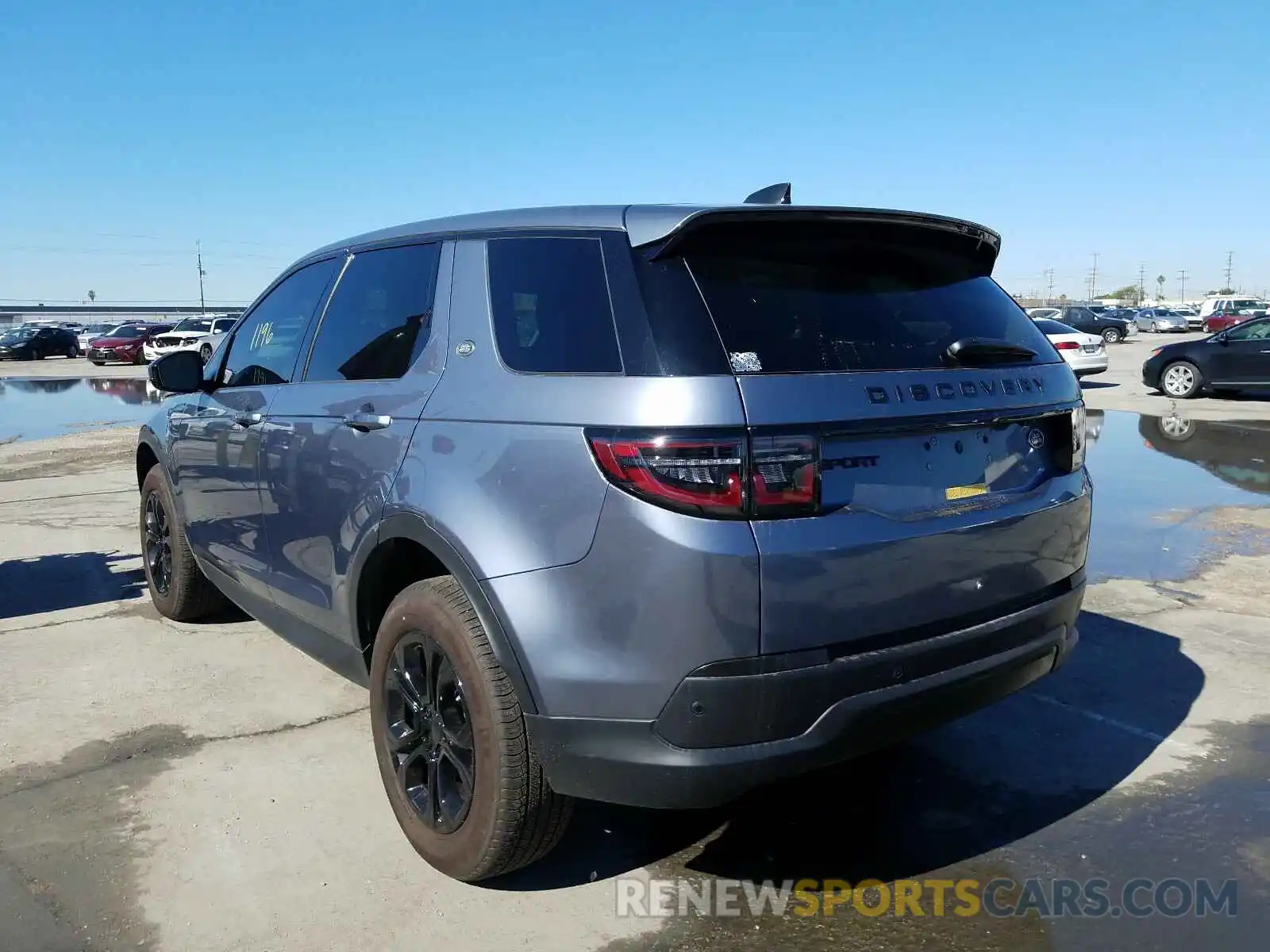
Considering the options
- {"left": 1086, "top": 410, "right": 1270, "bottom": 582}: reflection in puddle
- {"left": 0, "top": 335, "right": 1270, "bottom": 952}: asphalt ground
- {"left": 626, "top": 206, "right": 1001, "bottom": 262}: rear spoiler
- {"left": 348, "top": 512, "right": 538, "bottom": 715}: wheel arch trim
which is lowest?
{"left": 0, "top": 335, "right": 1270, "bottom": 952}: asphalt ground

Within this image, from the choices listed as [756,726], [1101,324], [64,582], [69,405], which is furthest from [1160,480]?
[1101,324]

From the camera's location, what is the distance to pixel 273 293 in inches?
173

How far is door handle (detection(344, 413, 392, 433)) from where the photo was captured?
10.1 feet

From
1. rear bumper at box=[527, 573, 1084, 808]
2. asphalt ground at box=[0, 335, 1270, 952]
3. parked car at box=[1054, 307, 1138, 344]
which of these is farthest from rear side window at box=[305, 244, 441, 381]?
parked car at box=[1054, 307, 1138, 344]

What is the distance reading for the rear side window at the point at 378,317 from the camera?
3175 mm

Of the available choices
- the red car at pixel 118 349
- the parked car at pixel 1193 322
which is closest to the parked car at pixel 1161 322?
the parked car at pixel 1193 322

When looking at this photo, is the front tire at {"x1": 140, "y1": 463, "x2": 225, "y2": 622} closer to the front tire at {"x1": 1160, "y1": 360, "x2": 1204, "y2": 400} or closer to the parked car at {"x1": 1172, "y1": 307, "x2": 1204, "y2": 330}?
the front tire at {"x1": 1160, "y1": 360, "x2": 1204, "y2": 400}

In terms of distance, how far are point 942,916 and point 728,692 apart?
1063 mm

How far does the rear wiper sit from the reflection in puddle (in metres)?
3.59

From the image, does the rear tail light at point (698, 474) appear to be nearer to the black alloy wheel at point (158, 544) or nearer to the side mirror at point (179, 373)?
the side mirror at point (179, 373)

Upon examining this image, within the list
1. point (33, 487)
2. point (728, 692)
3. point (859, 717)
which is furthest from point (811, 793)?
point (33, 487)

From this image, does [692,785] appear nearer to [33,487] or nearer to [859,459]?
[859,459]

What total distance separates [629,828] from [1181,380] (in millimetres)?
18759

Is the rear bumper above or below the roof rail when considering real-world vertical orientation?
below
